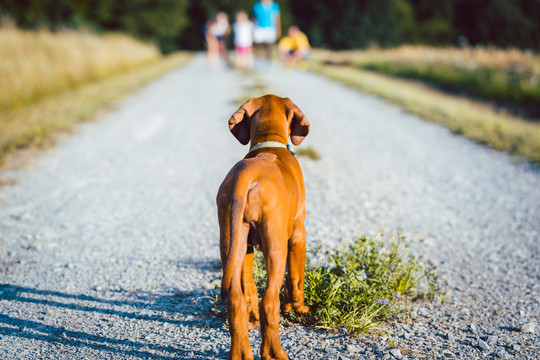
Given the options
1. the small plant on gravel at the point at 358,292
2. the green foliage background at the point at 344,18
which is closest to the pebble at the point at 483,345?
the small plant on gravel at the point at 358,292

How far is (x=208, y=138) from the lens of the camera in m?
7.13

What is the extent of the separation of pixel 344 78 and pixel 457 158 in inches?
359

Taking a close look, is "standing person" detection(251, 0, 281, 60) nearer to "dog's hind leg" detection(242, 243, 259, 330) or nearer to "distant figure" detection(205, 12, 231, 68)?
"distant figure" detection(205, 12, 231, 68)

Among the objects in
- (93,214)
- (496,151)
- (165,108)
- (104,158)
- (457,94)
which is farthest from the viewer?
(457,94)

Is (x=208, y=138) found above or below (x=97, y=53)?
below

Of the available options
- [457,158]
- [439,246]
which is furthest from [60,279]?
[457,158]

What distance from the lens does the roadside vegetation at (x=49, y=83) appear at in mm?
7539

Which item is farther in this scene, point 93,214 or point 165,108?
point 165,108

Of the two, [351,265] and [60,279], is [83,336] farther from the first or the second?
[351,265]

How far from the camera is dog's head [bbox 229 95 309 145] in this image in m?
2.43

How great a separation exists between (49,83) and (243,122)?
10.1m

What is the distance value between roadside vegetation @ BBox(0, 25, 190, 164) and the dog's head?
15.2 ft

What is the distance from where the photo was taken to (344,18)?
41.6m

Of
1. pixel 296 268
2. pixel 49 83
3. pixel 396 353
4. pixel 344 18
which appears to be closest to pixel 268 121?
pixel 296 268
